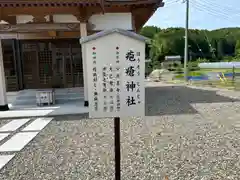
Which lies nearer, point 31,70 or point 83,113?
point 83,113

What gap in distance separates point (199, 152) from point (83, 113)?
370 cm

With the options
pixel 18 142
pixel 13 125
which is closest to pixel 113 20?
pixel 13 125

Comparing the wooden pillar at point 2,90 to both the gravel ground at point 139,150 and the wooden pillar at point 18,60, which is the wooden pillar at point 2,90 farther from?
the wooden pillar at point 18,60

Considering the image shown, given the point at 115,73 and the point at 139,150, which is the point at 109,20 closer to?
the point at 139,150

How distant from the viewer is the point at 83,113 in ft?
20.1

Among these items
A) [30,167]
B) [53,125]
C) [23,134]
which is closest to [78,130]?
[53,125]

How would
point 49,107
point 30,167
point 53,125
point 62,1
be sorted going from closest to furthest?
point 30,167, point 53,125, point 62,1, point 49,107

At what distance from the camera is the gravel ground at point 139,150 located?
278 cm

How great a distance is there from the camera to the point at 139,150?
3.47 m

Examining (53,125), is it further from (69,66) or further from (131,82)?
(69,66)

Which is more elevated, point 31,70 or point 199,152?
point 31,70


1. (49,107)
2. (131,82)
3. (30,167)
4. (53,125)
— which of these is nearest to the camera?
(131,82)

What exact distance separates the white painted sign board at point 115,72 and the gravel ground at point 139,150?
3.69 feet

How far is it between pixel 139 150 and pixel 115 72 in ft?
6.18
